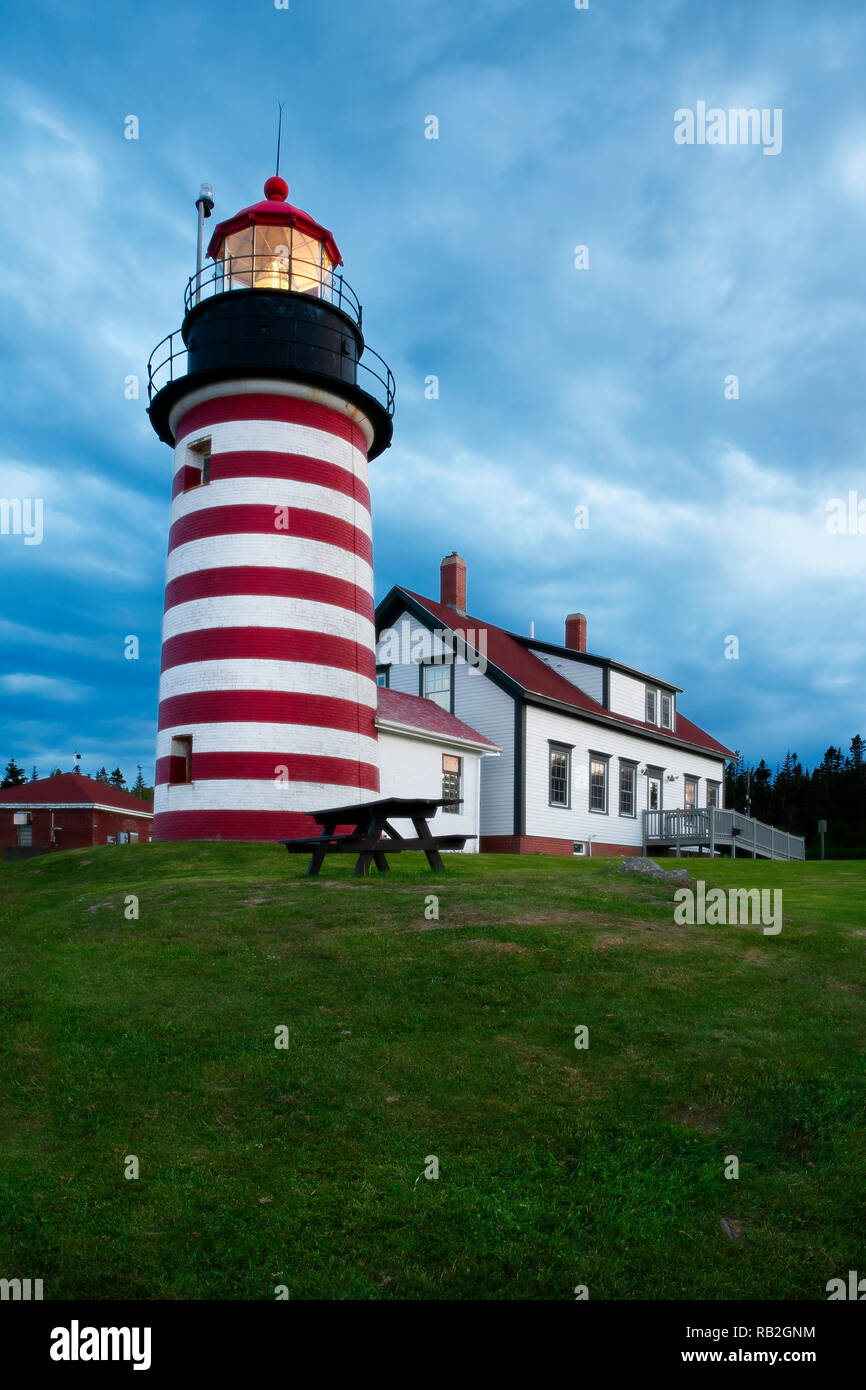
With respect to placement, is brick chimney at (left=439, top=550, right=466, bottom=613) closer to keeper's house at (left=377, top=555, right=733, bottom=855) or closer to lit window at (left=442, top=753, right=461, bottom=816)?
keeper's house at (left=377, top=555, right=733, bottom=855)

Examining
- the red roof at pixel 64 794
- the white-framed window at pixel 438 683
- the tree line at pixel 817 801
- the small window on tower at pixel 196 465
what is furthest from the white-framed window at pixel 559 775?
the tree line at pixel 817 801

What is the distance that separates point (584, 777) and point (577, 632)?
310 inches

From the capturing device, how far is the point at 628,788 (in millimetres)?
35719

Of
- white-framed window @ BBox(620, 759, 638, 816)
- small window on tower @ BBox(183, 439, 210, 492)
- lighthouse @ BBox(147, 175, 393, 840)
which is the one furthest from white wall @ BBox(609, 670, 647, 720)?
small window on tower @ BBox(183, 439, 210, 492)

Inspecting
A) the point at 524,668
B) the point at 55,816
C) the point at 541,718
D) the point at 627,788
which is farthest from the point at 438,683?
the point at 55,816

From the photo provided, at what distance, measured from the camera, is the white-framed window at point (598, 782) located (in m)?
33.6

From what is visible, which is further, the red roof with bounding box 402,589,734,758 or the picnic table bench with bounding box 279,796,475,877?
the red roof with bounding box 402,589,734,758

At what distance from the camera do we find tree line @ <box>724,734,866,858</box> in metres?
84.4

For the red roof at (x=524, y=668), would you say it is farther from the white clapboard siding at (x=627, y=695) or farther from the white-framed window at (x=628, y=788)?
the white-framed window at (x=628, y=788)

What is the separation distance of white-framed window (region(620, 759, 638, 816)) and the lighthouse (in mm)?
13884

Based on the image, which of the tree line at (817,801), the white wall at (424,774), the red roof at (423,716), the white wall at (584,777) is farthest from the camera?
the tree line at (817,801)

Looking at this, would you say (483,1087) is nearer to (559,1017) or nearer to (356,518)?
(559,1017)

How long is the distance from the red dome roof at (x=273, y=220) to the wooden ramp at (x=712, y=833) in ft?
69.4

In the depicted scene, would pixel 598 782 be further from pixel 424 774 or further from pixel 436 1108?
pixel 436 1108
